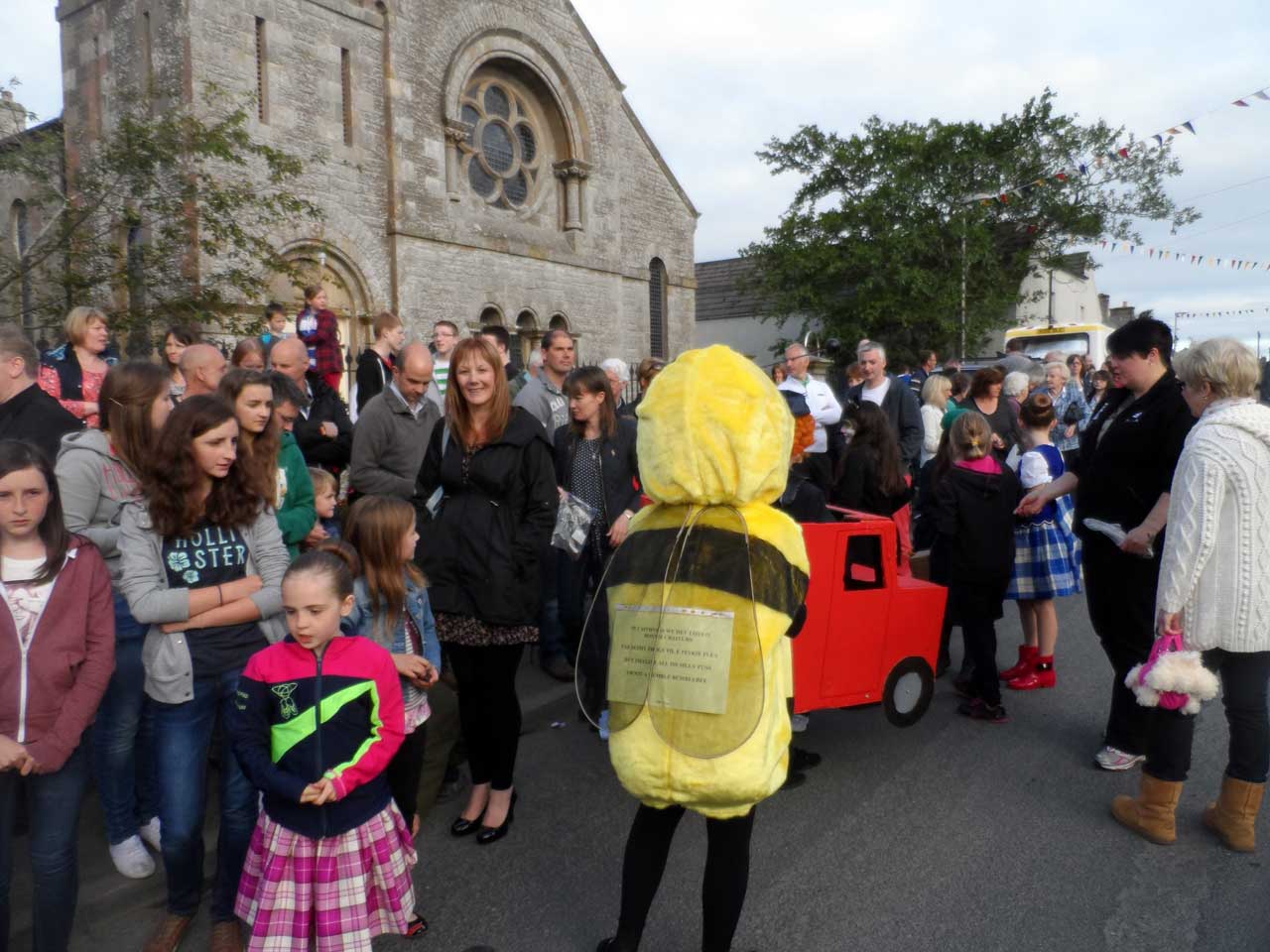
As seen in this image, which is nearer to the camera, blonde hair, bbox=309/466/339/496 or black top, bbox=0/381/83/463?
black top, bbox=0/381/83/463

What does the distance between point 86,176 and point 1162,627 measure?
447 inches

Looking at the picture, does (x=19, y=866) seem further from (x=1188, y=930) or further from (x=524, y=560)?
(x=1188, y=930)

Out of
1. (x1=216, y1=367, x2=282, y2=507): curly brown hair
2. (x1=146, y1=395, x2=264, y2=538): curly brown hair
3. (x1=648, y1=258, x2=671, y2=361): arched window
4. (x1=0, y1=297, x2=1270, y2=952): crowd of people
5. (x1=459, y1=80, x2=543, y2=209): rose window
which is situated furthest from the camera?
(x1=648, y1=258, x2=671, y2=361): arched window

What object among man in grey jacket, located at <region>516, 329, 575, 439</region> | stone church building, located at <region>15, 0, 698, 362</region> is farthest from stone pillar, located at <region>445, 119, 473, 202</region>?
man in grey jacket, located at <region>516, 329, 575, 439</region>

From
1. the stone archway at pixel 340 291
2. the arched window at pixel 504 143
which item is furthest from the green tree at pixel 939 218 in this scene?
the stone archway at pixel 340 291

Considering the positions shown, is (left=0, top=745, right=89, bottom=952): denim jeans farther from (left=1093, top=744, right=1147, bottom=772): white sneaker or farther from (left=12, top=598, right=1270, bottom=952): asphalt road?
(left=1093, top=744, right=1147, bottom=772): white sneaker

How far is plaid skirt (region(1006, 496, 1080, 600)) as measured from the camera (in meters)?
Answer: 5.64

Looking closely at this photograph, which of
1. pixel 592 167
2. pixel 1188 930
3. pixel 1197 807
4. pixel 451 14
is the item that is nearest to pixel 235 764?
pixel 1188 930

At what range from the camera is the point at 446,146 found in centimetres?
1742

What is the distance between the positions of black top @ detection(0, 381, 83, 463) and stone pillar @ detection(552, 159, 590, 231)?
1761 centimetres

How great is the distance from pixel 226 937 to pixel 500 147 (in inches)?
741

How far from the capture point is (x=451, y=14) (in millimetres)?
17375

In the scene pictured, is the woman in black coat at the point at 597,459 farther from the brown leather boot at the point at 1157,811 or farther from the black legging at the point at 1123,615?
the brown leather boot at the point at 1157,811

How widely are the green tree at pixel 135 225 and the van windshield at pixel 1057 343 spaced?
52.0 ft
